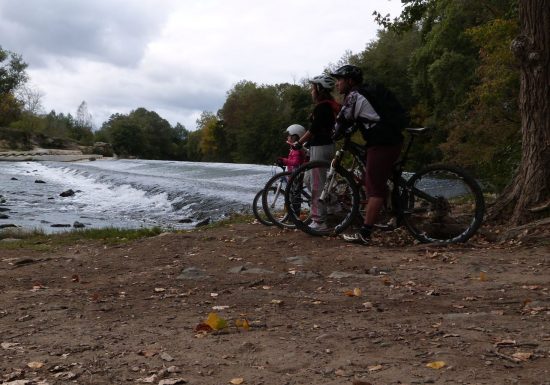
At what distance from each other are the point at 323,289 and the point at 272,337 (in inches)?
55.2

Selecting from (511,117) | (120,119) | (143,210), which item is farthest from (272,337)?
(120,119)

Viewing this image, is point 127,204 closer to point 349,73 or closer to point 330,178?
point 330,178

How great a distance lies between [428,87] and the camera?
4250cm

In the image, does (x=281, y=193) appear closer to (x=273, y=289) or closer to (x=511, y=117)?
(x=273, y=289)

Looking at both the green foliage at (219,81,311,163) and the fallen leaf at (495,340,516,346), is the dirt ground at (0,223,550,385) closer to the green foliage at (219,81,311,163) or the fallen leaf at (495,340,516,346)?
the fallen leaf at (495,340,516,346)

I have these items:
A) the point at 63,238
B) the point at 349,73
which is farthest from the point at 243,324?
the point at 63,238

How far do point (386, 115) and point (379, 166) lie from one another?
586 millimetres

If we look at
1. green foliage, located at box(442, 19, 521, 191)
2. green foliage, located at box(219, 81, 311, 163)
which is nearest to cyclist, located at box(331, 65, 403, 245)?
green foliage, located at box(442, 19, 521, 191)

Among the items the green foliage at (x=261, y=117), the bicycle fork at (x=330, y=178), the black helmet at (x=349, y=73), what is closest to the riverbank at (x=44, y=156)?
the green foliage at (x=261, y=117)

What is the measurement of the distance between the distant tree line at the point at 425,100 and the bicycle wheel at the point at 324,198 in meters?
4.82

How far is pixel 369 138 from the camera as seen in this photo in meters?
6.94

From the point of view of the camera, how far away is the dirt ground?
333 cm

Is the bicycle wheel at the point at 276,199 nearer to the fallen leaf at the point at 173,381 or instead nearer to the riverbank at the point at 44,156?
the fallen leaf at the point at 173,381

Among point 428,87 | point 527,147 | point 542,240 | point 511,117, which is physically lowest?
point 542,240
